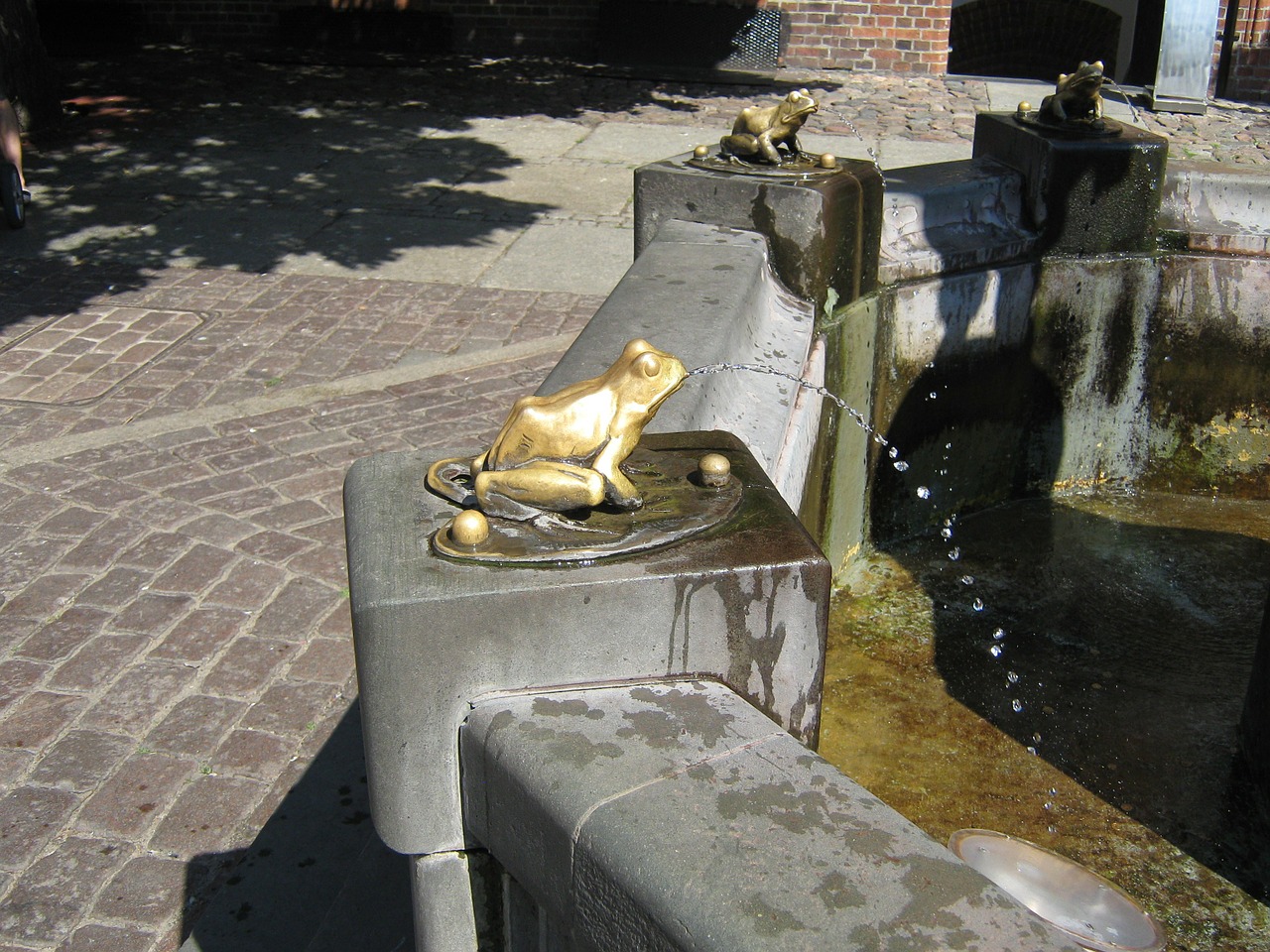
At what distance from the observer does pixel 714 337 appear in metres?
3.58

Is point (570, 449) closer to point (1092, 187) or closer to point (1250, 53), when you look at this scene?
point (1092, 187)

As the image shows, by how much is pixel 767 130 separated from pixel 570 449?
8.86ft

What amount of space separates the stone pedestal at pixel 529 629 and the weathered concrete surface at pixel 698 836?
0.05 meters

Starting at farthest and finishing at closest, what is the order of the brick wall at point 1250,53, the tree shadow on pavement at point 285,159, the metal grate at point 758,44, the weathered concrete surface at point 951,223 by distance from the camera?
the metal grate at point 758,44 < the brick wall at point 1250,53 < the tree shadow on pavement at point 285,159 < the weathered concrete surface at point 951,223

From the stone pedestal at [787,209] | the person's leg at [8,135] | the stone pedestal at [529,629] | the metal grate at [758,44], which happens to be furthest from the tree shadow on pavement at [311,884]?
the metal grate at [758,44]

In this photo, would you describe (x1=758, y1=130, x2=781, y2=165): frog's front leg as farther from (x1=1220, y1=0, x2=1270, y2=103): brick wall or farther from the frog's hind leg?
(x1=1220, y1=0, x2=1270, y2=103): brick wall

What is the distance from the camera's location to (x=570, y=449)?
2.42m

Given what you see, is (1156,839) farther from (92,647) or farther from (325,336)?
(325,336)

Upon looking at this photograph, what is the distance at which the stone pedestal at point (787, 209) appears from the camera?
457 cm

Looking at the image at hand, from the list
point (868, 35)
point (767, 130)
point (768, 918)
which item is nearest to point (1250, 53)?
point (868, 35)

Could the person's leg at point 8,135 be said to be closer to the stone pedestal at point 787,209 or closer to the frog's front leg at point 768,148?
the stone pedestal at point 787,209

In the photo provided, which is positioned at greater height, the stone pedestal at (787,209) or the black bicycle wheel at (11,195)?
the stone pedestal at (787,209)

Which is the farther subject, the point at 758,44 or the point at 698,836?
the point at 758,44

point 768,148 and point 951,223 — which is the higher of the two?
point 768,148
